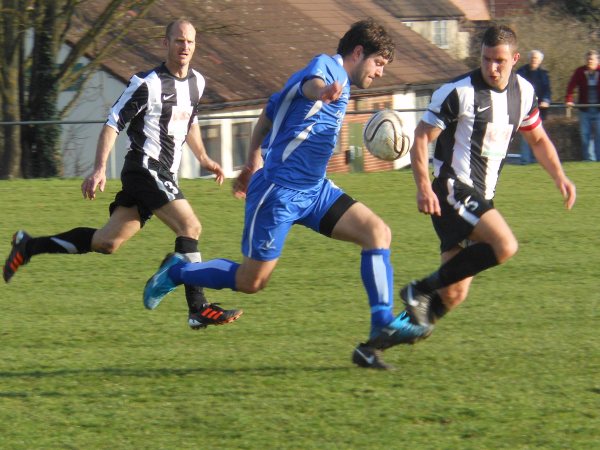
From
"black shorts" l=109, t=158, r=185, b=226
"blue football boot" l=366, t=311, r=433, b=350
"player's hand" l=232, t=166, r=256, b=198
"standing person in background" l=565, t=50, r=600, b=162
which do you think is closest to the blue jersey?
"player's hand" l=232, t=166, r=256, b=198

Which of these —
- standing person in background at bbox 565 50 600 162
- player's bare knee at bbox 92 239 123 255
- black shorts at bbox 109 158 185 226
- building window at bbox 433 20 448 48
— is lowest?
building window at bbox 433 20 448 48

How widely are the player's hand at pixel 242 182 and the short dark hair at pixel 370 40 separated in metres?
0.90

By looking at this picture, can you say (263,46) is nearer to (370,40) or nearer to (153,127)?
(153,127)

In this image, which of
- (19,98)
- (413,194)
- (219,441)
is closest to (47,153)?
(19,98)

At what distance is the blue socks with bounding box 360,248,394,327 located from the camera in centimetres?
564

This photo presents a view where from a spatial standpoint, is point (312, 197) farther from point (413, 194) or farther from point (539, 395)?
point (413, 194)

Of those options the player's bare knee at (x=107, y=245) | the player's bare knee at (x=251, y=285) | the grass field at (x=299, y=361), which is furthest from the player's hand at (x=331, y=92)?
the player's bare knee at (x=107, y=245)

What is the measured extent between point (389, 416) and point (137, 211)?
259cm

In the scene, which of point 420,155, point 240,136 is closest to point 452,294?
point 420,155

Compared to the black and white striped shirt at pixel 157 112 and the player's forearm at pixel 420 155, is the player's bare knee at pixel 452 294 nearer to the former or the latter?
the player's forearm at pixel 420 155

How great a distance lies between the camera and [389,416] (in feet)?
16.1

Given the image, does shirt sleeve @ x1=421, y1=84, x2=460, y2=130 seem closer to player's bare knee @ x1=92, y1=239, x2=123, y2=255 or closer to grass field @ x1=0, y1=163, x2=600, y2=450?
grass field @ x1=0, y1=163, x2=600, y2=450

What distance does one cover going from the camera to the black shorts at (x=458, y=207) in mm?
5715

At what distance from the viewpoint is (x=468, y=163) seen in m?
5.83
